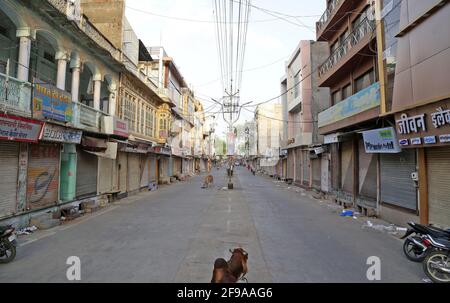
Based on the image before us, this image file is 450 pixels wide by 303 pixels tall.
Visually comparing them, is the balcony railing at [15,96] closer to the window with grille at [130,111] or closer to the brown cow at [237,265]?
the brown cow at [237,265]

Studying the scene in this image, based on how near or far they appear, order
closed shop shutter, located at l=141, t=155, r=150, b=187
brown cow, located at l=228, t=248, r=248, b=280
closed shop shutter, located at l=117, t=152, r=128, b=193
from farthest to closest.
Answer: closed shop shutter, located at l=141, t=155, r=150, b=187
closed shop shutter, located at l=117, t=152, r=128, b=193
brown cow, located at l=228, t=248, r=248, b=280

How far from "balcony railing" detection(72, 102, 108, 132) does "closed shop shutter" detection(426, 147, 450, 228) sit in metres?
13.9

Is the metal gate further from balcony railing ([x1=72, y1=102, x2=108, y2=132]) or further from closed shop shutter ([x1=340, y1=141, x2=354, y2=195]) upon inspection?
balcony railing ([x1=72, y1=102, x2=108, y2=132])

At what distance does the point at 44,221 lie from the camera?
962cm

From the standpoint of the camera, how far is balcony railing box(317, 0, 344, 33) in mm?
17300

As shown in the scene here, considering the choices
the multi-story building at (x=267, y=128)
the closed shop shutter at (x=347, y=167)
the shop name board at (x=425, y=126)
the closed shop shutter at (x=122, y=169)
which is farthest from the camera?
the multi-story building at (x=267, y=128)

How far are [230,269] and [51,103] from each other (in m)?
9.43

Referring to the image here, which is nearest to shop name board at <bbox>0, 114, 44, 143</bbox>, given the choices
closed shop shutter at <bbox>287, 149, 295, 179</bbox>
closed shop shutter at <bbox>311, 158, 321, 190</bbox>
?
closed shop shutter at <bbox>311, 158, 321, 190</bbox>

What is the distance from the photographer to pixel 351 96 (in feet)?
45.7

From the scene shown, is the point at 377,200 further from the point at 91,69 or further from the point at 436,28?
the point at 91,69

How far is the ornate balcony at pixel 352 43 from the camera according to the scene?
1268 cm

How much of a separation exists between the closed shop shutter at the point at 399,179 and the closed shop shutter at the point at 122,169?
15.2 metres
